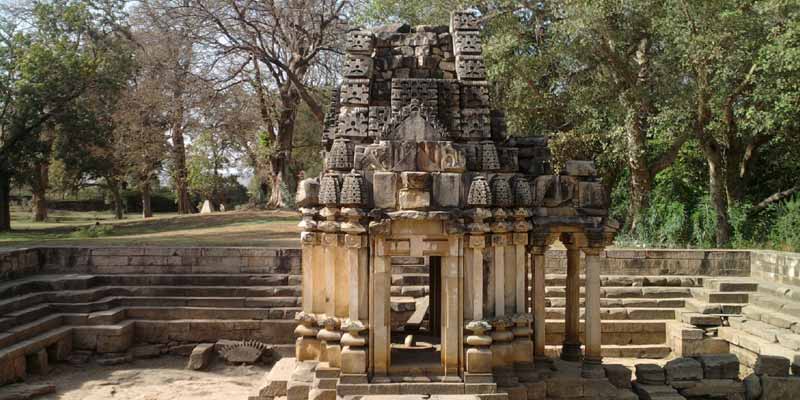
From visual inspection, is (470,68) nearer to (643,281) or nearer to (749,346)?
(749,346)

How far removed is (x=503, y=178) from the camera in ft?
25.1

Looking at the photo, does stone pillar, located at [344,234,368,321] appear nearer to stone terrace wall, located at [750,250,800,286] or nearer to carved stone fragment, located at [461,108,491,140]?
carved stone fragment, located at [461,108,491,140]

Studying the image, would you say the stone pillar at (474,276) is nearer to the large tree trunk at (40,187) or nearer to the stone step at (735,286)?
the stone step at (735,286)

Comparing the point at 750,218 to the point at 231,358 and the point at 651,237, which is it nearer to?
the point at 651,237

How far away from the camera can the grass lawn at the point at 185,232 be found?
17.9 metres

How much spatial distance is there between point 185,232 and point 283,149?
7559 millimetres

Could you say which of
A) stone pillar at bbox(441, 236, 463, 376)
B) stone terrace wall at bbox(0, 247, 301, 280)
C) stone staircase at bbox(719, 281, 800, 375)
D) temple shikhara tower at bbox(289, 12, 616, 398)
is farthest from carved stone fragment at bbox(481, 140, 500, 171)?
stone terrace wall at bbox(0, 247, 301, 280)

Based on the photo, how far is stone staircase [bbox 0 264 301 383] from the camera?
12.3 metres

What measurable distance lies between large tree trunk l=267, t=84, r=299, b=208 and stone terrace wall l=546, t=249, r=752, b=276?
15.6m

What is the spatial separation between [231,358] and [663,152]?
584 inches

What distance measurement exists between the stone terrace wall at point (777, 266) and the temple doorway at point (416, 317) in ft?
26.6

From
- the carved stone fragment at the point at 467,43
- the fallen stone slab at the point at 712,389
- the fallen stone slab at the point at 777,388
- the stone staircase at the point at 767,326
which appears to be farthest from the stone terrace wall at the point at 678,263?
the carved stone fragment at the point at 467,43

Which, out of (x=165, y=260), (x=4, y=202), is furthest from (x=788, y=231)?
(x=4, y=202)

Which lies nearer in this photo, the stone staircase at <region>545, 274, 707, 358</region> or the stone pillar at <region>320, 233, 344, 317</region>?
the stone pillar at <region>320, 233, 344, 317</region>
